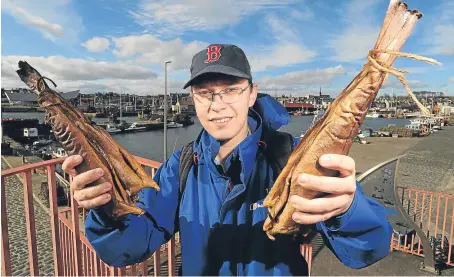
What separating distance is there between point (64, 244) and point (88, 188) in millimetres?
3053

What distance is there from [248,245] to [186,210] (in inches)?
19.7

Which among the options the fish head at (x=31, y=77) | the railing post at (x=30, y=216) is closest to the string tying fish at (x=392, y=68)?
the fish head at (x=31, y=77)

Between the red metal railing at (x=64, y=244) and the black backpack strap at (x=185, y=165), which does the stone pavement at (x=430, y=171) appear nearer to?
the red metal railing at (x=64, y=244)

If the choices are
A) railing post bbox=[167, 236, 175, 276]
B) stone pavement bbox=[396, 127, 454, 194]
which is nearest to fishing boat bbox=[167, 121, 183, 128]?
stone pavement bbox=[396, 127, 454, 194]

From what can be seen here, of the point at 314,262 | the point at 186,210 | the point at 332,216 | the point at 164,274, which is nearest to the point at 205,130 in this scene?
the point at 186,210

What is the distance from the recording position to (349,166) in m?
1.36

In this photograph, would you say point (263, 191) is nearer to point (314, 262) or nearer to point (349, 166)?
point (349, 166)

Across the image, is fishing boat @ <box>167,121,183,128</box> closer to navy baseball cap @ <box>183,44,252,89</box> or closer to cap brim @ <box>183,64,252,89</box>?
navy baseball cap @ <box>183,44,252,89</box>

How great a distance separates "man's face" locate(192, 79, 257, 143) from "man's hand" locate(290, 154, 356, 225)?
736mm

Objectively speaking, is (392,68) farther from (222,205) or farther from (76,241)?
(76,241)

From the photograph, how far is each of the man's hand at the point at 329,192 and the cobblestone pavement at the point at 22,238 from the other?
339 inches

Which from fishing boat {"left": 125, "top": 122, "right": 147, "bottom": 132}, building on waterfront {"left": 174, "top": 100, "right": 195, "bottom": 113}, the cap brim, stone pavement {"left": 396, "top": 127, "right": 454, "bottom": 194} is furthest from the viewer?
fishing boat {"left": 125, "top": 122, "right": 147, "bottom": 132}

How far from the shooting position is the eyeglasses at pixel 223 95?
194 cm

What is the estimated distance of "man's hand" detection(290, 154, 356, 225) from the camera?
136 centimetres
